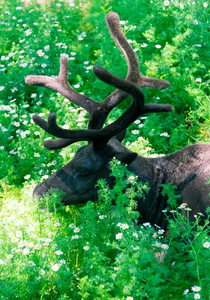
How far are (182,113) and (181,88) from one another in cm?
34

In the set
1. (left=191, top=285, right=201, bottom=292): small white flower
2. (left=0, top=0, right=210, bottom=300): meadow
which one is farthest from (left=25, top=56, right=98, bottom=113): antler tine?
(left=191, top=285, right=201, bottom=292): small white flower

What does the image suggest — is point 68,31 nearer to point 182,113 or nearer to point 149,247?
point 182,113

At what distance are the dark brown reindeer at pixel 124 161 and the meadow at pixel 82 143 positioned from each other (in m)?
0.19

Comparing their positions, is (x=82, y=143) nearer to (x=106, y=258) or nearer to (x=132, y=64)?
(x=132, y=64)

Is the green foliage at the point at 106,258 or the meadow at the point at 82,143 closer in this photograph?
the green foliage at the point at 106,258

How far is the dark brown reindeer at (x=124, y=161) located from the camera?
18.1ft

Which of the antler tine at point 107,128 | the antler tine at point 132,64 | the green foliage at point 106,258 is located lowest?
the green foliage at point 106,258

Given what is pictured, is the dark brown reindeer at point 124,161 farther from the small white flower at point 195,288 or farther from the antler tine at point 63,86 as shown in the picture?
the small white flower at point 195,288

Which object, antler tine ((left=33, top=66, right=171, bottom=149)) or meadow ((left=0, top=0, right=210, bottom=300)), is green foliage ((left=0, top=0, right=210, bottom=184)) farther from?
antler tine ((left=33, top=66, right=171, bottom=149))

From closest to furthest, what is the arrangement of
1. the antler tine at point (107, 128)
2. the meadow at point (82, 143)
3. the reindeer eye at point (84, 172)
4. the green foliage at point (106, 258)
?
1. the green foliage at point (106, 258)
2. the meadow at point (82, 143)
3. the antler tine at point (107, 128)
4. the reindeer eye at point (84, 172)

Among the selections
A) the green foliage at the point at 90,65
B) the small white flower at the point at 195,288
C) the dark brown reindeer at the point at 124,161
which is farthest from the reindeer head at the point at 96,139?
the small white flower at the point at 195,288

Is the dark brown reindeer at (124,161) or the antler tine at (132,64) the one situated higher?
the antler tine at (132,64)

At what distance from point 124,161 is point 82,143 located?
4.01 feet

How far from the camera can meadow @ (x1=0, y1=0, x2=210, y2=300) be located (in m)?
4.22
